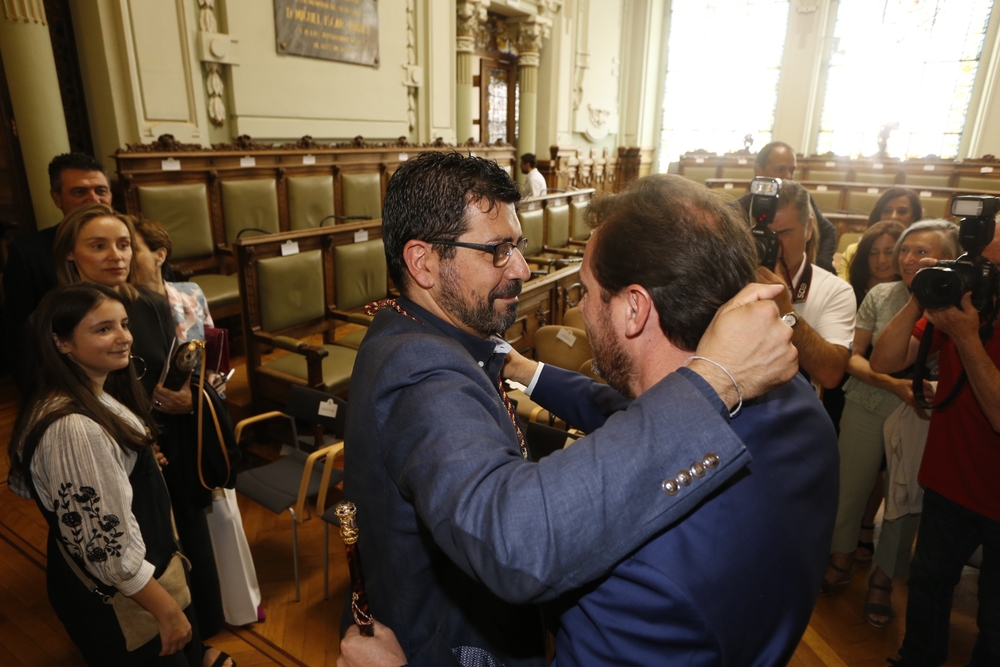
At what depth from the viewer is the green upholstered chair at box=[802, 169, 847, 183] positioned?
30.9 feet

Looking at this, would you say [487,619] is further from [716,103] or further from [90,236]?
[716,103]

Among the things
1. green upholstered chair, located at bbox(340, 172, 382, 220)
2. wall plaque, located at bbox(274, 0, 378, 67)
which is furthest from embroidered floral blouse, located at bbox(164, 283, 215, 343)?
wall plaque, located at bbox(274, 0, 378, 67)

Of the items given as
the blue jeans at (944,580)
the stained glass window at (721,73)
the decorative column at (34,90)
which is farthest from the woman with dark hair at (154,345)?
the stained glass window at (721,73)

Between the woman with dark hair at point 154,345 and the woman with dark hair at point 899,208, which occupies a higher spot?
the woman with dark hair at point 899,208

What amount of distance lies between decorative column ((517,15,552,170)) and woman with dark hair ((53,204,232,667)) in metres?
8.01

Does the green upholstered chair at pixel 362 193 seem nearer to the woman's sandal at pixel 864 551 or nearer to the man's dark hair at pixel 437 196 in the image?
the woman's sandal at pixel 864 551

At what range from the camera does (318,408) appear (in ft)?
8.75

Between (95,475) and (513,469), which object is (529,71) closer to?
(95,475)

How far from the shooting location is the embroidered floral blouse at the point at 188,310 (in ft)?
8.25

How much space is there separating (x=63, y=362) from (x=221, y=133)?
4440 mm

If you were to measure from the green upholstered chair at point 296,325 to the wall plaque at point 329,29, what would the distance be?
→ 3.05 m

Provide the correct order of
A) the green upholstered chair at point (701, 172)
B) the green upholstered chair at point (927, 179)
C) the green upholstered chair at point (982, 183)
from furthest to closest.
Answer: the green upholstered chair at point (701, 172) → the green upholstered chair at point (927, 179) → the green upholstered chair at point (982, 183)

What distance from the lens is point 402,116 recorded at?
7.05 m

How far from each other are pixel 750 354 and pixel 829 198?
26.1 feet
